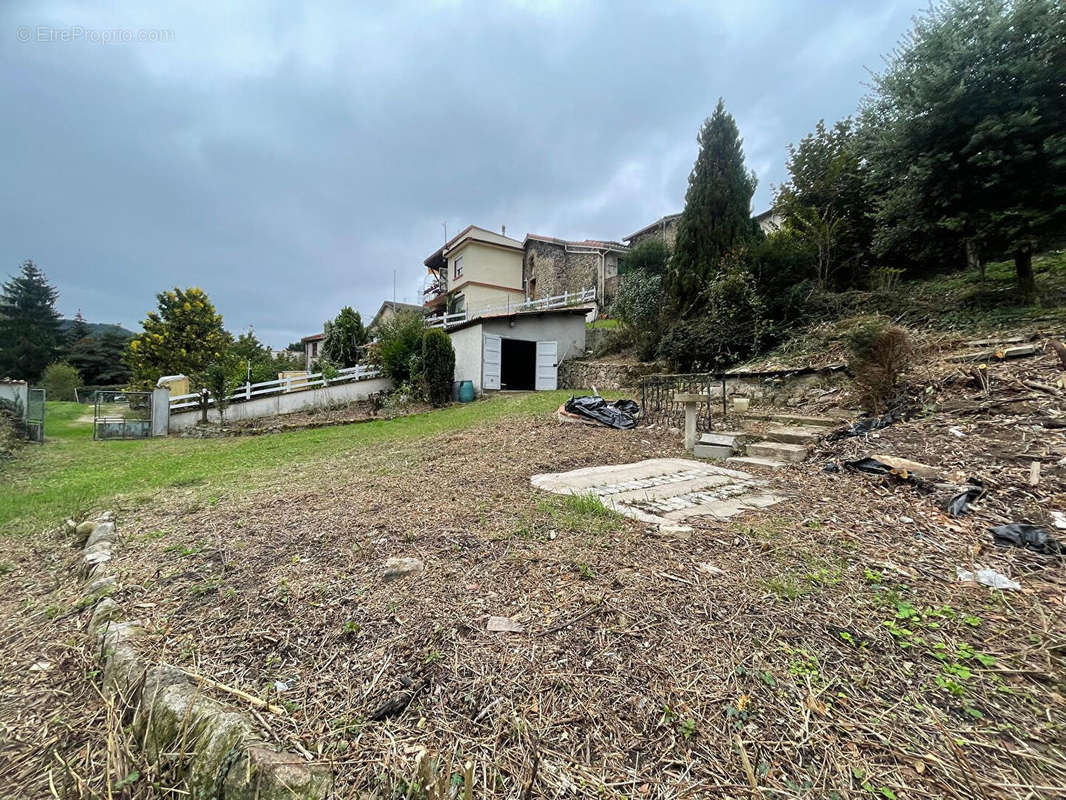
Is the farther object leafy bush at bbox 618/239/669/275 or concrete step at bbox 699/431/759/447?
leafy bush at bbox 618/239/669/275

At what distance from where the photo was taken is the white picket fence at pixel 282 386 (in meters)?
12.3

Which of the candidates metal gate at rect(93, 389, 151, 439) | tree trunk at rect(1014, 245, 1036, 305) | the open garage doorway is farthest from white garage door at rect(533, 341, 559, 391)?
metal gate at rect(93, 389, 151, 439)

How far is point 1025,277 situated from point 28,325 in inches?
1924

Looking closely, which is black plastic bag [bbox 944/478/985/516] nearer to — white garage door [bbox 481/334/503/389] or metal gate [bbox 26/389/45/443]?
white garage door [bbox 481/334/503/389]

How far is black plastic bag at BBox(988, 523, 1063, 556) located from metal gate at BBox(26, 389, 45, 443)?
1516cm

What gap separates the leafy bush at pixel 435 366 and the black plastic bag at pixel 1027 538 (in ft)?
39.5

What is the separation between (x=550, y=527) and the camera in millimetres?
2641

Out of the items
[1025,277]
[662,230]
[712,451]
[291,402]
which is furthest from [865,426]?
[662,230]

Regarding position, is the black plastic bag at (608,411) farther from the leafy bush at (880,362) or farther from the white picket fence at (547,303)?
the white picket fence at (547,303)

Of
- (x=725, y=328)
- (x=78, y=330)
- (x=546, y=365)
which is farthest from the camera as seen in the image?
(x=78, y=330)

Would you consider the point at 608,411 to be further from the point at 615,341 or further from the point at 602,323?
the point at 602,323

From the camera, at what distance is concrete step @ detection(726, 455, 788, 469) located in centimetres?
421

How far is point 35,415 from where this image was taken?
9109 mm

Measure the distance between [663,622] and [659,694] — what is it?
0.36 meters
